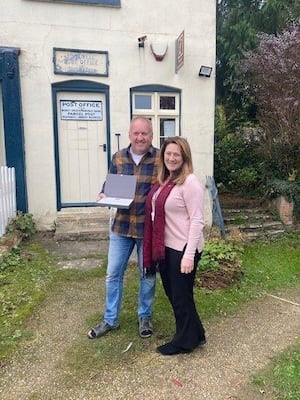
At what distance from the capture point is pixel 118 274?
3.27 m

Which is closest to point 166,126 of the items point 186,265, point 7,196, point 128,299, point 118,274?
point 7,196

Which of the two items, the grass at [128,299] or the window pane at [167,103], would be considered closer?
the grass at [128,299]

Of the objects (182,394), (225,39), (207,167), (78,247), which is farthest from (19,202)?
(225,39)

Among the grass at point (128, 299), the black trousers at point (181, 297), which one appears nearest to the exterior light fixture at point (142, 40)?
the grass at point (128, 299)

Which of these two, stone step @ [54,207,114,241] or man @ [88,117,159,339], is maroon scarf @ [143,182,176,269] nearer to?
man @ [88,117,159,339]

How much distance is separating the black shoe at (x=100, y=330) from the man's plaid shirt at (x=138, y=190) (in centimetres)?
89

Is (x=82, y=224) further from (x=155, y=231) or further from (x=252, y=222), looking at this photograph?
(x=155, y=231)

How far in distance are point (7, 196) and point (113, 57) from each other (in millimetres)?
2972

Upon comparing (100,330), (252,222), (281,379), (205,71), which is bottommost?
(281,379)

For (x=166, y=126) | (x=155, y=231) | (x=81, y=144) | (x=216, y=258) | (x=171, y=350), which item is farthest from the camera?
(x=166, y=126)

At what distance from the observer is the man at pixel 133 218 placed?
123 inches

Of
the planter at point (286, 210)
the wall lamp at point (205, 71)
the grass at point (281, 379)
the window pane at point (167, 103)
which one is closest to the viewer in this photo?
the grass at point (281, 379)

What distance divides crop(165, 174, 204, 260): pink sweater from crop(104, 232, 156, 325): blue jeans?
1.41 ft

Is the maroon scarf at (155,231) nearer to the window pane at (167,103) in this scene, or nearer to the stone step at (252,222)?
the stone step at (252,222)
